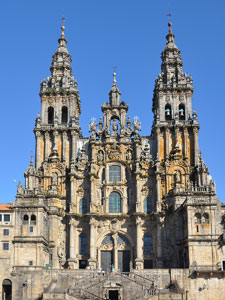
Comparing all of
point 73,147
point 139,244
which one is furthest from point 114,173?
point 139,244

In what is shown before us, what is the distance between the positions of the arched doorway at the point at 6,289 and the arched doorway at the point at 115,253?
13038 millimetres

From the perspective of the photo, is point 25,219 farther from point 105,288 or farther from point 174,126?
point 174,126

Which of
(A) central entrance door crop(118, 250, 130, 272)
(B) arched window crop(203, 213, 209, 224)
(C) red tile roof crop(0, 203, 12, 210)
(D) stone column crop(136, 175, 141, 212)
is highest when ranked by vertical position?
(D) stone column crop(136, 175, 141, 212)

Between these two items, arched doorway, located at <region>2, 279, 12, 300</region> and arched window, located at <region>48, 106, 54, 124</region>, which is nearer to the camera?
arched doorway, located at <region>2, 279, 12, 300</region>

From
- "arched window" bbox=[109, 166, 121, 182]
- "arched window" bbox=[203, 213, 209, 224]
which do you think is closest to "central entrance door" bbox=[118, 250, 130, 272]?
"arched window" bbox=[109, 166, 121, 182]

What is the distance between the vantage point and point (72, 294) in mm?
55000

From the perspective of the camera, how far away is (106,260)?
2702 inches

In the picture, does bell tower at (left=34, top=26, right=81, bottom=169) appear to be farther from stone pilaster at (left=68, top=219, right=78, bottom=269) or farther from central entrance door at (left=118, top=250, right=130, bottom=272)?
central entrance door at (left=118, top=250, right=130, bottom=272)

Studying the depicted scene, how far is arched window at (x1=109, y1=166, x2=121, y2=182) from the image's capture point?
71.8 meters

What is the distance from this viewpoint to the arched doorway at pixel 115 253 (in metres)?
68.2

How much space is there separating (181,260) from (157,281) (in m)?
6.52

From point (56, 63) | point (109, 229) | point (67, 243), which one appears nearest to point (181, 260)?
point (109, 229)

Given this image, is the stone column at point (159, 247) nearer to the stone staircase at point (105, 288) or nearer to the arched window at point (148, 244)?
the arched window at point (148, 244)

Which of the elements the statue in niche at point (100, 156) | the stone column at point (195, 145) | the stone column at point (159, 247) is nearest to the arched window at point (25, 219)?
the statue in niche at point (100, 156)
